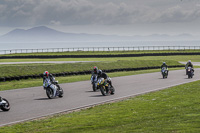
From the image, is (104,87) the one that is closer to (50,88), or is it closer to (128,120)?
(50,88)

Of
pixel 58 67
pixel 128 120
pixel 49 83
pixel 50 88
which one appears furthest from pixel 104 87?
pixel 58 67

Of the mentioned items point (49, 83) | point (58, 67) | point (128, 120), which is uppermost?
point (58, 67)

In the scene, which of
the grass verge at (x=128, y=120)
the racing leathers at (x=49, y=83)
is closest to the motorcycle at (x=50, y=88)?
the racing leathers at (x=49, y=83)

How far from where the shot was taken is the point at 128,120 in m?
11.8

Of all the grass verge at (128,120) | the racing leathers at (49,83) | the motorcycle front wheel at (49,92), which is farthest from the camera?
the motorcycle front wheel at (49,92)

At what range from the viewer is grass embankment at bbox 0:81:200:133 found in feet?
34.2

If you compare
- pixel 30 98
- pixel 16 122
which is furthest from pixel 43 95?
pixel 16 122

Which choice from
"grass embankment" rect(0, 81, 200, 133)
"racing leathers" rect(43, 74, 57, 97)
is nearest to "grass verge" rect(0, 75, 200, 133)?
"grass embankment" rect(0, 81, 200, 133)

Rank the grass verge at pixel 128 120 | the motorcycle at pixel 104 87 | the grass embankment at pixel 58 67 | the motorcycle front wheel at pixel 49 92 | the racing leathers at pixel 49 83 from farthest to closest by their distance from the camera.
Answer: the grass embankment at pixel 58 67, the motorcycle at pixel 104 87, the motorcycle front wheel at pixel 49 92, the racing leathers at pixel 49 83, the grass verge at pixel 128 120

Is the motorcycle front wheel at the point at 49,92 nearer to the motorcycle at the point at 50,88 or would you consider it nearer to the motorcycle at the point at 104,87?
the motorcycle at the point at 50,88

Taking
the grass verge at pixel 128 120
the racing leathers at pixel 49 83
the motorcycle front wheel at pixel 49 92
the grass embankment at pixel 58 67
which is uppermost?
the grass embankment at pixel 58 67

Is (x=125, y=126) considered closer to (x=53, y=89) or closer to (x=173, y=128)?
(x=173, y=128)

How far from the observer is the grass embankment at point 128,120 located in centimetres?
1041

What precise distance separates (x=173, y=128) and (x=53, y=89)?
1040 cm
